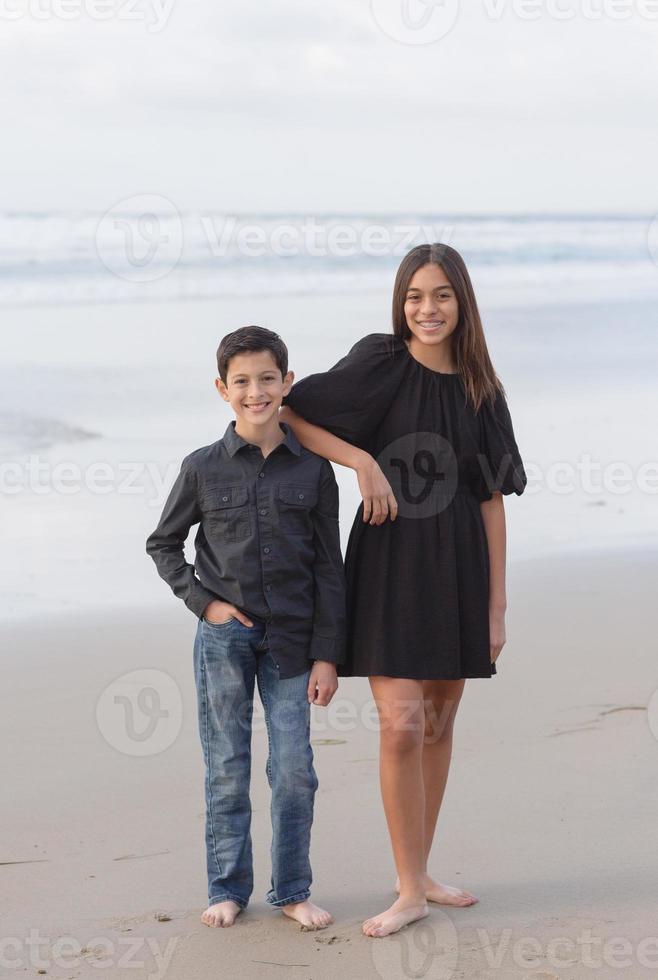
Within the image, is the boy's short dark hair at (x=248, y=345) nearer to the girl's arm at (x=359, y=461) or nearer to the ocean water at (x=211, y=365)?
the girl's arm at (x=359, y=461)

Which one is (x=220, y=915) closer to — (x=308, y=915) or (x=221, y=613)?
(x=308, y=915)

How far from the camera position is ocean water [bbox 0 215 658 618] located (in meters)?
6.62

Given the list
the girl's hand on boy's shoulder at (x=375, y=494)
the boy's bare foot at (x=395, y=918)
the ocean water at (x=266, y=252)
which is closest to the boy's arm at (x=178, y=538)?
the girl's hand on boy's shoulder at (x=375, y=494)

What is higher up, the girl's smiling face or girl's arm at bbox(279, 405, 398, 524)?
the girl's smiling face

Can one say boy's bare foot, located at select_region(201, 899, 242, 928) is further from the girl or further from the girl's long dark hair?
the girl's long dark hair

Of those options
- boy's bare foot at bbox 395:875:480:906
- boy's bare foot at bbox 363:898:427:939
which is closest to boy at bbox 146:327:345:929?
boy's bare foot at bbox 363:898:427:939

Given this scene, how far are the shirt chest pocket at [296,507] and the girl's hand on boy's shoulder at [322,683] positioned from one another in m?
0.35

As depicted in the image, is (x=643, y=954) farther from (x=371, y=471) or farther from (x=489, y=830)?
(x=371, y=471)

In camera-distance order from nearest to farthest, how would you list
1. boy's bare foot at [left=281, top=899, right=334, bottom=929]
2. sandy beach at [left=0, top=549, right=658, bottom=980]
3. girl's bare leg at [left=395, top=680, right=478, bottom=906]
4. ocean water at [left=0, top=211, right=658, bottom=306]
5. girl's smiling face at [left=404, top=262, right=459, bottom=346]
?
sandy beach at [left=0, top=549, right=658, bottom=980] < boy's bare foot at [left=281, top=899, right=334, bottom=929] < girl's smiling face at [left=404, top=262, right=459, bottom=346] < girl's bare leg at [left=395, top=680, right=478, bottom=906] < ocean water at [left=0, top=211, right=658, bottom=306]

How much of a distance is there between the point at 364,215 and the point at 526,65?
16.9 feet

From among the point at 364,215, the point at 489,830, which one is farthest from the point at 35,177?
the point at 489,830

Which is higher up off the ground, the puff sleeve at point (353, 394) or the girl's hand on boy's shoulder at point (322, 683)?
the puff sleeve at point (353, 394)

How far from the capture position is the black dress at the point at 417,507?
3.20 metres

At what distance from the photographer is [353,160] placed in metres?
18.0
